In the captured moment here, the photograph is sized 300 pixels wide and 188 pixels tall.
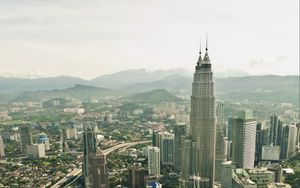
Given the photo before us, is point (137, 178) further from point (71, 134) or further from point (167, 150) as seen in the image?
point (71, 134)

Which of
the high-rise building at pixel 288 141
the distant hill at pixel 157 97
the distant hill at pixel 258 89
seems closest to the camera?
the high-rise building at pixel 288 141

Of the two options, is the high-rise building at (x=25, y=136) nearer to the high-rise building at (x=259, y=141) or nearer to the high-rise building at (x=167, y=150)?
the high-rise building at (x=167, y=150)

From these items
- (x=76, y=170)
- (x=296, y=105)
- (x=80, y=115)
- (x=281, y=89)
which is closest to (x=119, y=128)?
(x=80, y=115)

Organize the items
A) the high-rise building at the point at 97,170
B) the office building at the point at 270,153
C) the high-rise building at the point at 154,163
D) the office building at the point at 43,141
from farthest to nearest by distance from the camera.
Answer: the office building at the point at 43,141, the office building at the point at 270,153, the high-rise building at the point at 154,163, the high-rise building at the point at 97,170

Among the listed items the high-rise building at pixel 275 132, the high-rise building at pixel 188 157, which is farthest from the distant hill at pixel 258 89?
the high-rise building at pixel 188 157

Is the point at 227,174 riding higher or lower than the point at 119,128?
higher

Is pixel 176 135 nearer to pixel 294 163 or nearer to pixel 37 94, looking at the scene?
pixel 294 163

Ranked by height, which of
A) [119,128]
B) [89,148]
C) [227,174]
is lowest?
[119,128]

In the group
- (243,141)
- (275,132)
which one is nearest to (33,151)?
(243,141)
